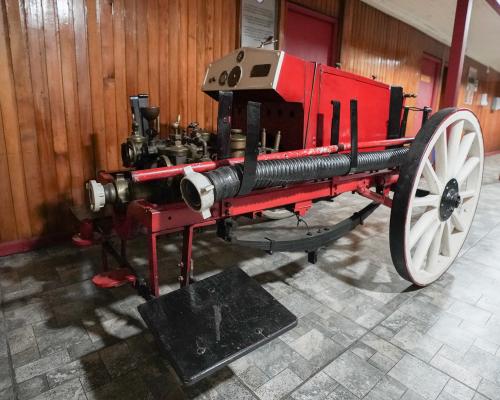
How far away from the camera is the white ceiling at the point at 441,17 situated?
5363 millimetres

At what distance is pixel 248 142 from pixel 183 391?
1.08m

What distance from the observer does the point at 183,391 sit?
56.9 inches

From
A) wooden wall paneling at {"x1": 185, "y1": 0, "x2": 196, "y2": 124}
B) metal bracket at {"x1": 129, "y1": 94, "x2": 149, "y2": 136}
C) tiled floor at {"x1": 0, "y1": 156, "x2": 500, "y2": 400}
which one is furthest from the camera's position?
wooden wall paneling at {"x1": 185, "y1": 0, "x2": 196, "y2": 124}

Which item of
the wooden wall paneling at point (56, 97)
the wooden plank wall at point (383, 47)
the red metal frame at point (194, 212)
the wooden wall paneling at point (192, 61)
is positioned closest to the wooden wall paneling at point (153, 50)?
the wooden wall paneling at point (192, 61)

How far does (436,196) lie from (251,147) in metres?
1.34

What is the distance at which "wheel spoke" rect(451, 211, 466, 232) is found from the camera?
92.1 inches

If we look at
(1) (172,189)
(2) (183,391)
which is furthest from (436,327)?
(1) (172,189)

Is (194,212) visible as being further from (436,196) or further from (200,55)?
(200,55)

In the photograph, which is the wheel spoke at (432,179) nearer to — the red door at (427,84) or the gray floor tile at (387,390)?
the gray floor tile at (387,390)

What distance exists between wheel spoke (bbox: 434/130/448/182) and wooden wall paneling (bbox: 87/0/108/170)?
2557mm

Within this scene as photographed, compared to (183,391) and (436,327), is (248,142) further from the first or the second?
(436,327)

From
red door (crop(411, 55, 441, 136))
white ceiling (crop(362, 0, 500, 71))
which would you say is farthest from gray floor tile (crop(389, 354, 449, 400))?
red door (crop(411, 55, 441, 136))

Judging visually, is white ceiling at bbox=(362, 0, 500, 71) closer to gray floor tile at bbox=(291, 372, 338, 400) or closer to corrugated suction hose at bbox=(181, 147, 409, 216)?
corrugated suction hose at bbox=(181, 147, 409, 216)

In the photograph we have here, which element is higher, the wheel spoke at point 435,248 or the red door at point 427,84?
the red door at point 427,84
